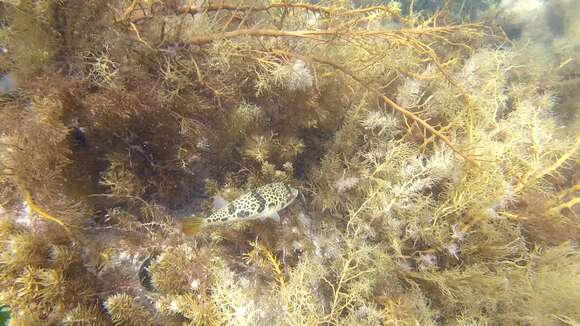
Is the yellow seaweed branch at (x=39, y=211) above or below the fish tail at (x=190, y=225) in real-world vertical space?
above

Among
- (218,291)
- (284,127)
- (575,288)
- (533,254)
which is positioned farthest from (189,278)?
(575,288)

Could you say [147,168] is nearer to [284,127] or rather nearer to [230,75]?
[230,75]

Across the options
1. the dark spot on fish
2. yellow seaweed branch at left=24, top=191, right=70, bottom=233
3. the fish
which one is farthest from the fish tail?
yellow seaweed branch at left=24, top=191, right=70, bottom=233

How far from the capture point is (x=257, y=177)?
3656 millimetres

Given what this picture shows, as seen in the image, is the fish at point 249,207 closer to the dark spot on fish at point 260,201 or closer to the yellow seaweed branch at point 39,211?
the dark spot on fish at point 260,201

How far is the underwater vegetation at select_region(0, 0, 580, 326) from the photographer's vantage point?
8.66 ft

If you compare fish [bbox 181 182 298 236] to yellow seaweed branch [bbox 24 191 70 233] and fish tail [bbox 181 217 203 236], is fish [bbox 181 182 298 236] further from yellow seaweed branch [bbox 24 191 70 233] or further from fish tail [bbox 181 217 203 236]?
yellow seaweed branch [bbox 24 191 70 233]

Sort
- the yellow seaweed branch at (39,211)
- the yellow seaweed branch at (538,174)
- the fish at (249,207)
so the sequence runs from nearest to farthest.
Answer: the yellow seaweed branch at (39,211) → the fish at (249,207) → the yellow seaweed branch at (538,174)

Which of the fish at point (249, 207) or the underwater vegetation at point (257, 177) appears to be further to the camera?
the fish at point (249, 207)

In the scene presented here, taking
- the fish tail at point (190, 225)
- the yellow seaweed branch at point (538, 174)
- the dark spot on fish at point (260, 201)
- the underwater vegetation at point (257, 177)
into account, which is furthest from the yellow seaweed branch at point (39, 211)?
the yellow seaweed branch at point (538, 174)

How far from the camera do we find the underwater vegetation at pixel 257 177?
2639 millimetres

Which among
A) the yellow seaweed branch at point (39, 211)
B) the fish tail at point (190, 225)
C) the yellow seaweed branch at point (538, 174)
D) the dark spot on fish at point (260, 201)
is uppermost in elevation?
the yellow seaweed branch at point (538, 174)

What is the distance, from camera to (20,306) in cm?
236

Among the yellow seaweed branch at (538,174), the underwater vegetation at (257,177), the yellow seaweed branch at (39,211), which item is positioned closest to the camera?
the yellow seaweed branch at (39,211)
